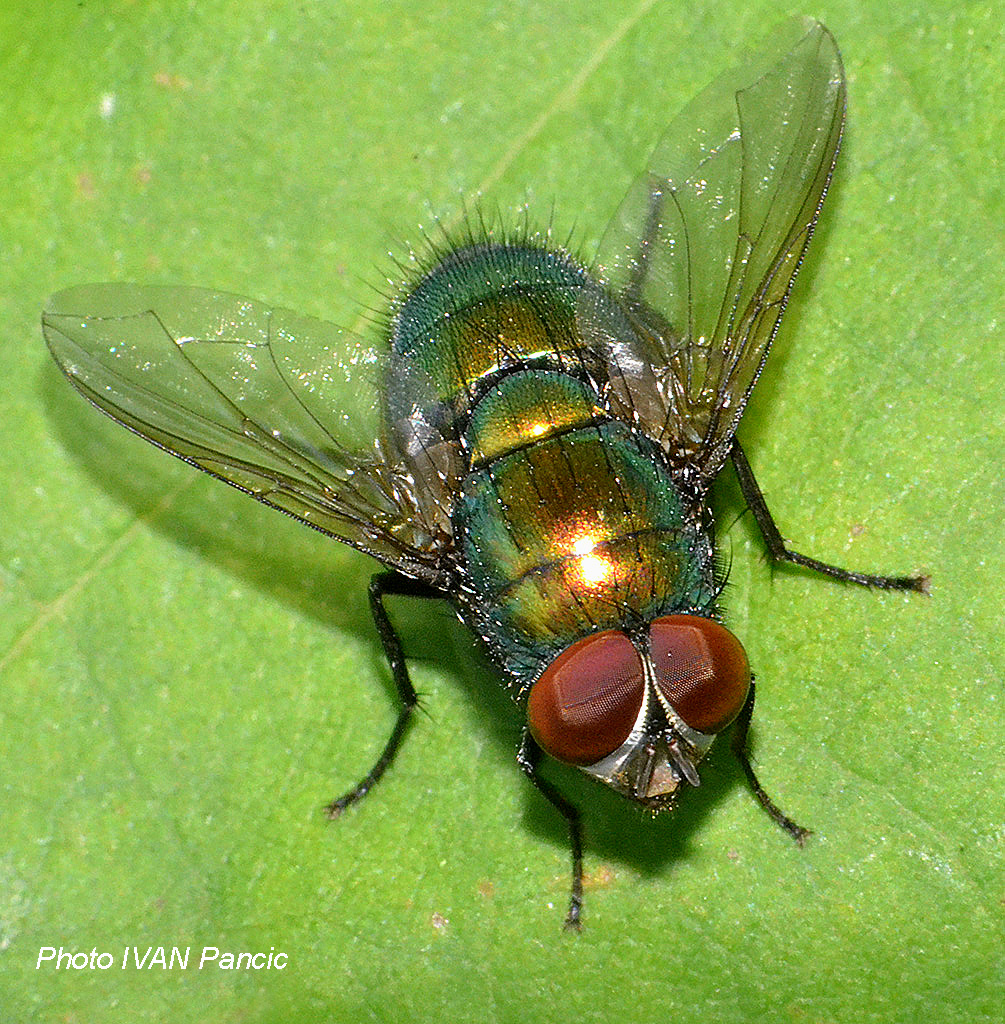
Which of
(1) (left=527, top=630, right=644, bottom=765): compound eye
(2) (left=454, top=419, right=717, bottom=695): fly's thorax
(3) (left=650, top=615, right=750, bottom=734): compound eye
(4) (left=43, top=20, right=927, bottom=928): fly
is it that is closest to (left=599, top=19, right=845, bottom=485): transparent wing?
(4) (left=43, top=20, right=927, bottom=928): fly

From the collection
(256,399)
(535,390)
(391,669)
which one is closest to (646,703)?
(535,390)

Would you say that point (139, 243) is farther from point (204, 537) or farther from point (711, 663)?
point (711, 663)

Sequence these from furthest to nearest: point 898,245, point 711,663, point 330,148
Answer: point 330,148 < point 898,245 < point 711,663

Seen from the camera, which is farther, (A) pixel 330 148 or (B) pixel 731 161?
(A) pixel 330 148

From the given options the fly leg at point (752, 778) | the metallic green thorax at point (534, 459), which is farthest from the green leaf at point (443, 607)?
the metallic green thorax at point (534, 459)

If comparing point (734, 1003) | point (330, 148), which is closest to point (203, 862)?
point (734, 1003)

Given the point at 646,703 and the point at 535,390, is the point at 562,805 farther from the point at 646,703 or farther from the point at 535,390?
the point at 535,390

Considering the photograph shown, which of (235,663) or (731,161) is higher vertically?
(731,161)
